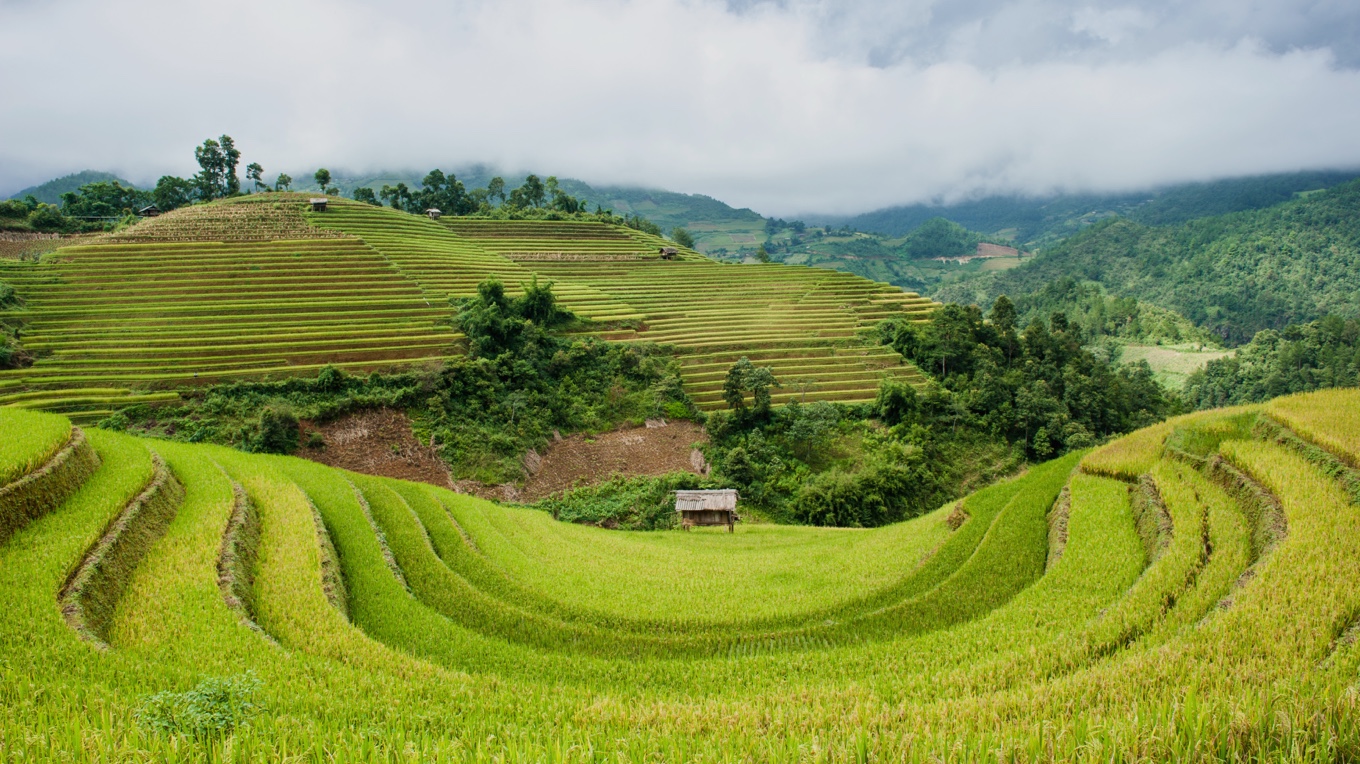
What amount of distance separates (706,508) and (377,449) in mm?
16478

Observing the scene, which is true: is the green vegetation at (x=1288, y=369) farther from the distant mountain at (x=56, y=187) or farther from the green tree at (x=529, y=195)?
the distant mountain at (x=56, y=187)

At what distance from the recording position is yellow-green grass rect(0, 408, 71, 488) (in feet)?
31.5

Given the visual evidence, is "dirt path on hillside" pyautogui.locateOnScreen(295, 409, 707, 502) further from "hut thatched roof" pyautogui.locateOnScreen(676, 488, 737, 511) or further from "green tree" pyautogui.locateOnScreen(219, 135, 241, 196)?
"green tree" pyautogui.locateOnScreen(219, 135, 241, 196)

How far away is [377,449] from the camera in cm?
2933

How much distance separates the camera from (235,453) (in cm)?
1903

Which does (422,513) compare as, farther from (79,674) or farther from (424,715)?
(424,715)

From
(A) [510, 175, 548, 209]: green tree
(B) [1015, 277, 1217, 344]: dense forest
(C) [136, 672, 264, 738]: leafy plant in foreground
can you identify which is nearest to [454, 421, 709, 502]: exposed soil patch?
(C) [136, 672, 264, 738]: leafy plant in foreground

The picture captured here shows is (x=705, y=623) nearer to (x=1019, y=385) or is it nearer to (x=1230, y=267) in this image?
(x=1019, y=385)

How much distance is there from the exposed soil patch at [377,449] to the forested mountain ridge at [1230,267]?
483 feet

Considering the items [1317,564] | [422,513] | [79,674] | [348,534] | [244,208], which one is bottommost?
[422,513]

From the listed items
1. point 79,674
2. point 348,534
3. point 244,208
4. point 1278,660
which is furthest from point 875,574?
point 244,208

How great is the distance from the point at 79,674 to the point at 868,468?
93.9 feet

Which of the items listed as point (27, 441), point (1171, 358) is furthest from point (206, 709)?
point (1171, 358)

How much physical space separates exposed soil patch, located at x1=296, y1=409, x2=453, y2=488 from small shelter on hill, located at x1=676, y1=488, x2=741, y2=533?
11458 millimetres
